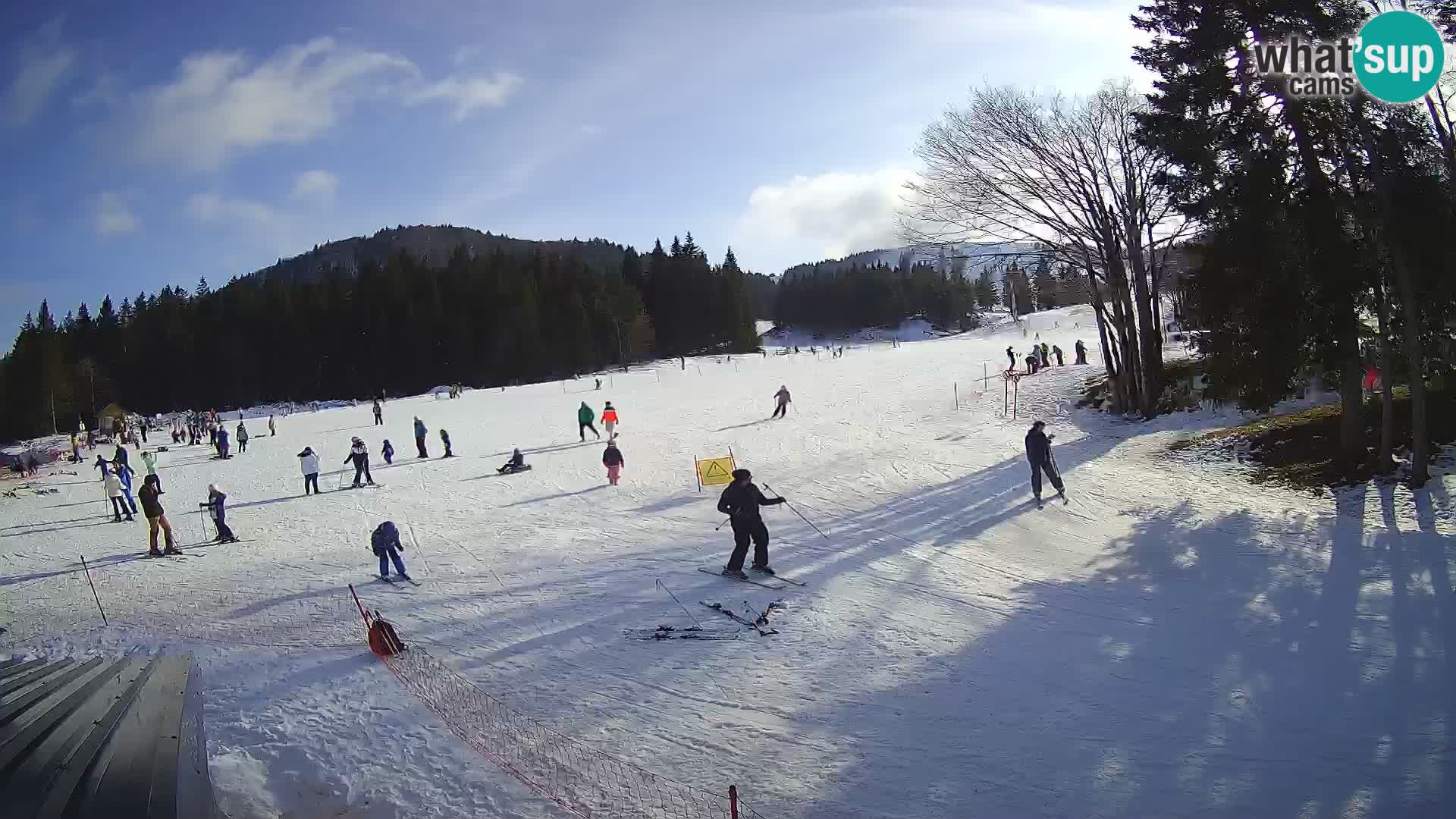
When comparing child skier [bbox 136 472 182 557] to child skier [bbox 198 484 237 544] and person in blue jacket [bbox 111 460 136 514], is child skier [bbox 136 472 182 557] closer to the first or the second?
child skier [bbox 198 484 237 544]

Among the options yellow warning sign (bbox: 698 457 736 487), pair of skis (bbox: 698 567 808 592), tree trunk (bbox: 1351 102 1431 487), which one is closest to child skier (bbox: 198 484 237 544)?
yellow warning sign (bbox: 698 457 736 487)

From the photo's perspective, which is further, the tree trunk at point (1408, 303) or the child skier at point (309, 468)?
the child skier at point (309, 468)

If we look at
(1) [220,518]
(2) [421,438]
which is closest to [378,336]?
(2) [421,438]

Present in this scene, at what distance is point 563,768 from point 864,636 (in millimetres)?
4015

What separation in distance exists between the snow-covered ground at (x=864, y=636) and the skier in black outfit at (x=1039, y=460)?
47 cm

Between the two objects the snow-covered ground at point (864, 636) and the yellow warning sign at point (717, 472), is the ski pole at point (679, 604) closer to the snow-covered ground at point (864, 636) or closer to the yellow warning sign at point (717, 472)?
the snow-covered ground at point (864, 636)

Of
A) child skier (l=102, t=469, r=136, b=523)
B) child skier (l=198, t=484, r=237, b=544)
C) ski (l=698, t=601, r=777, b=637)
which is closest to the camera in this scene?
ski (l=698, t=601, r=777, b=637)

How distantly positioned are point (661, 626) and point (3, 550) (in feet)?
53.4

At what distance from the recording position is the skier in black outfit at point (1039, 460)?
15.1 metres

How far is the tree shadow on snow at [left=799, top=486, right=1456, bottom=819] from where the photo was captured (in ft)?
19.5

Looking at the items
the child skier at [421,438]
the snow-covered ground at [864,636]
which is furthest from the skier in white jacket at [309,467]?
the child skier at [421,438]

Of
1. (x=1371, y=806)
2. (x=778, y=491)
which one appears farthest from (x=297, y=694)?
(x=778, y=491)

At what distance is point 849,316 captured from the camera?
425 ft

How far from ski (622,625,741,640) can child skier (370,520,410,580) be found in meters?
4.56
